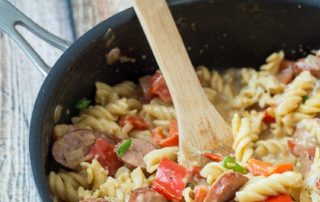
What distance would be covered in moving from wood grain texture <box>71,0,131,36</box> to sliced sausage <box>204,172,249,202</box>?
1520 mm

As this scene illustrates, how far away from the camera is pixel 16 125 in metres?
3.33

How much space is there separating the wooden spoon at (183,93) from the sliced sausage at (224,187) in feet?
0.91

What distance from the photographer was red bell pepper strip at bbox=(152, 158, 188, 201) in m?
2.62

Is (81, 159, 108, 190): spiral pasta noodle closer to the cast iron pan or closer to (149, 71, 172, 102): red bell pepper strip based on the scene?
the cast iron pan

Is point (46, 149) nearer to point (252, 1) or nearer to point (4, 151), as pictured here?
point (4, 151)

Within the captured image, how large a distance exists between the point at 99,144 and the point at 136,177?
0.75 feet

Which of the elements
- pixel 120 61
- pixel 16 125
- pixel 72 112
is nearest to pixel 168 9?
pixel 120 61

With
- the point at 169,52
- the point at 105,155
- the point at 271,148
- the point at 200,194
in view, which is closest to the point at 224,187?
the point at 200,194

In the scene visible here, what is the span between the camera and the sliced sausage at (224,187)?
2467 millimetres

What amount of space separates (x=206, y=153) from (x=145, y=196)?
0.36 metres

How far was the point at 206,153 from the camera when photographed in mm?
2777

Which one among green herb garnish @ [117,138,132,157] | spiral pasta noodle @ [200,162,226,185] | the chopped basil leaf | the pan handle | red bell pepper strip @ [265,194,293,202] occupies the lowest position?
red bell pepper strip @ [265,194,293,202]

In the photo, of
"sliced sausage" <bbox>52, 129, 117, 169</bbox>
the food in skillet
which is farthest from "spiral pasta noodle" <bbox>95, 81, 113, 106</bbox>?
"sliced sausage" <bbox>52, 129, 117, 169</bbox>

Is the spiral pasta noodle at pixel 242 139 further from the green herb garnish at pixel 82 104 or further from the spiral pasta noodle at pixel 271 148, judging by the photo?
the green herb garnish at pixel 82 104
